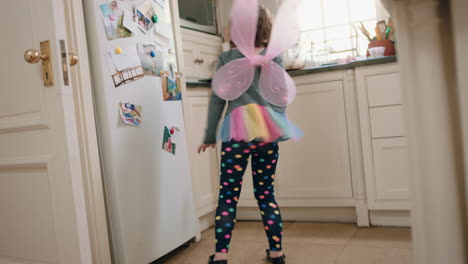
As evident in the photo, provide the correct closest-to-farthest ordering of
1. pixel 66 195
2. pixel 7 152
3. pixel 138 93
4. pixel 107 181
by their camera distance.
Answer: pixel 66 195
pixel 7 152
pixel 107 181
pixel 138 93

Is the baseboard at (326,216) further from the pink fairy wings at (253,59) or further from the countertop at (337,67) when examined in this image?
the pink fairy wings at (253,59)

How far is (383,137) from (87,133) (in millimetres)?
1479

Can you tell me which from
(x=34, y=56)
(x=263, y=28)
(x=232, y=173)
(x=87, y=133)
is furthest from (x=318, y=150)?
(x=34, y=56)

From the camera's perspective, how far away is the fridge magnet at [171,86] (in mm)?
2031

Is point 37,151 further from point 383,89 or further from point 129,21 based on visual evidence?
point 383,89

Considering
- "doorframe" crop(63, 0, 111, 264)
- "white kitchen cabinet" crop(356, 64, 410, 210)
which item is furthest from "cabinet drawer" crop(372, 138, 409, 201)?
"doorframe" crop(63, 0, 111, 264)

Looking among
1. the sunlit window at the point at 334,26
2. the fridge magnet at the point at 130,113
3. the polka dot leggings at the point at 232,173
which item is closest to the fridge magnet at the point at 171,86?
the fridge magnet at the point at 130,113

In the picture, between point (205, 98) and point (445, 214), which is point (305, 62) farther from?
point (445, 214)

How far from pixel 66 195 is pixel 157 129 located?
644 mm

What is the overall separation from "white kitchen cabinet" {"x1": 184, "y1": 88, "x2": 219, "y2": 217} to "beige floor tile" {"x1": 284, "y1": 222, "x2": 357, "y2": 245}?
0.51 meters

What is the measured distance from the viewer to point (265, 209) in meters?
1.77

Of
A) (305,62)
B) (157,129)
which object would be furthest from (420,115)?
(305,62)

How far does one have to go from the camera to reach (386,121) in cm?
215

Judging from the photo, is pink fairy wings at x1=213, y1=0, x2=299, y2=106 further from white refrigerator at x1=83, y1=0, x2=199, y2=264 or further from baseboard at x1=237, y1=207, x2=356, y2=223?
baseboard at x1=237, y1=207, x2=356, y2=223
